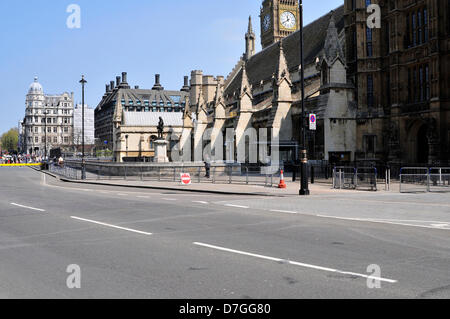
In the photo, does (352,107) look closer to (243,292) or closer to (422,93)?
(422,93)

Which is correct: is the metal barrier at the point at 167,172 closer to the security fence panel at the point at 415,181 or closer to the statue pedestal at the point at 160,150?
the statue pedestal at the point at 160,150

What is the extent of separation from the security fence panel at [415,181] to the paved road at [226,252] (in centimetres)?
667

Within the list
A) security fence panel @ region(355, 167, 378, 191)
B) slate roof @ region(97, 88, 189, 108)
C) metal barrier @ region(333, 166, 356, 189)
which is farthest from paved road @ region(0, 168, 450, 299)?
slate roof @ region(97, 88, 189, 108)

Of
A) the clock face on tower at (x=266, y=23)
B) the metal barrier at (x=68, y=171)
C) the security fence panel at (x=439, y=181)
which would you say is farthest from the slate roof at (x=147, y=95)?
the security fence panel at (x=439, y=181)

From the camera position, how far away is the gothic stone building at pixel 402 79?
26188 millimetres

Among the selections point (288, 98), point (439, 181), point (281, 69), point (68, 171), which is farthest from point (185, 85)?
point (439, 181)

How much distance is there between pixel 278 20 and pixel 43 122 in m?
127

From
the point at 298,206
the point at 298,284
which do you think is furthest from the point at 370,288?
the point at 298,206

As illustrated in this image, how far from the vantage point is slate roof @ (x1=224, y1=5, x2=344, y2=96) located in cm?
4219

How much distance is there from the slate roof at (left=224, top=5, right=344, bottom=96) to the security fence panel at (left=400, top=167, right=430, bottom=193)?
19.7 meters

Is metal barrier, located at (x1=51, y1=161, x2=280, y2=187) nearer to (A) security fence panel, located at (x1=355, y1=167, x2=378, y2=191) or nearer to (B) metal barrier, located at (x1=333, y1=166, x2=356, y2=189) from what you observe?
(B) metal barrier, located at (x1=333, y1=166, x2=356, y2=189)

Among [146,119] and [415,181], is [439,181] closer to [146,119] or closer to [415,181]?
[415,181]

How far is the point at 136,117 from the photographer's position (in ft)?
301

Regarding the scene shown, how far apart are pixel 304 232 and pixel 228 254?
2.79m
